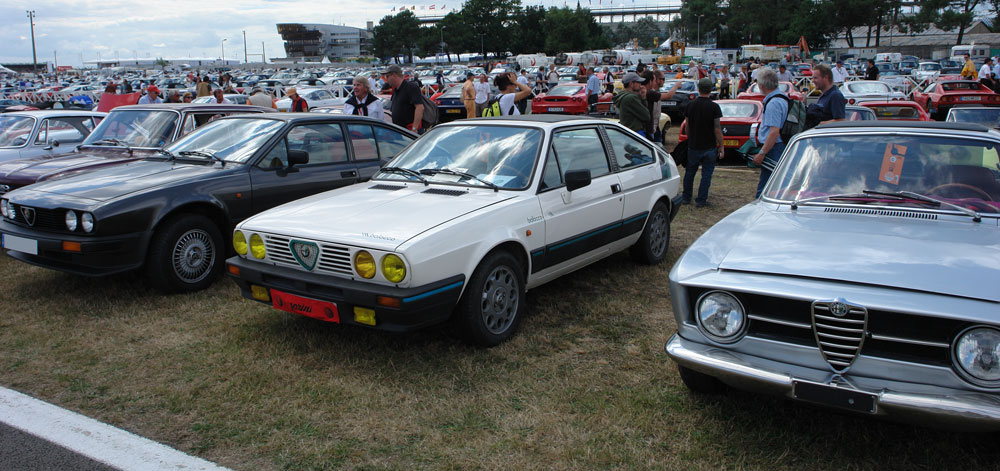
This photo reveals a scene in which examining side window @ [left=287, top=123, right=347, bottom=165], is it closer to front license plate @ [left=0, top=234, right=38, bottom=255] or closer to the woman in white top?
front license plate @ [left=0, top=234, right=38, bottom=255]

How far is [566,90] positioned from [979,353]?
18.6m

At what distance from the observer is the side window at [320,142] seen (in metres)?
6.37

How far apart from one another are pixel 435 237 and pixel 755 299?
1.79 meters

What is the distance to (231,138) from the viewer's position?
634 cm

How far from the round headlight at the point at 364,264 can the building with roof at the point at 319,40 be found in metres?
187

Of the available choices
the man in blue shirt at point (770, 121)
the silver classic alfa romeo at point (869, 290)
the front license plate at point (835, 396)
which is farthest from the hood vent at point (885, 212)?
the man in blue shirt at point (770, 121)

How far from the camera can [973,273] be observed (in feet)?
9.26

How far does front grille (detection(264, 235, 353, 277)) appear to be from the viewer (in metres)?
3.97

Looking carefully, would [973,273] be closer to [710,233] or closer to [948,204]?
[948,204]

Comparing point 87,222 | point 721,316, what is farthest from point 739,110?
point 87,222

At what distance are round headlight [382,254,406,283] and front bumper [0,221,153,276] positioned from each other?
2525mm

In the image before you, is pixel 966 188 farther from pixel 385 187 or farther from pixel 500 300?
pixel 385 187

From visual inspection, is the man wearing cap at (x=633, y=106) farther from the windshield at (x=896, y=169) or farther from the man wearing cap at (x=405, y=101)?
the windshield at (x=896, y=169)

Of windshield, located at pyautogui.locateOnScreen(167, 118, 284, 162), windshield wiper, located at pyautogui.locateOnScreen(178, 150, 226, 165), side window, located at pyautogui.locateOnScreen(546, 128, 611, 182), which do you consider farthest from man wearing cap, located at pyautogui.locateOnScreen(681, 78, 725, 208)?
windshield wiper, located at pyautogui.locateOnScreen(178, 150, 226, 165)
